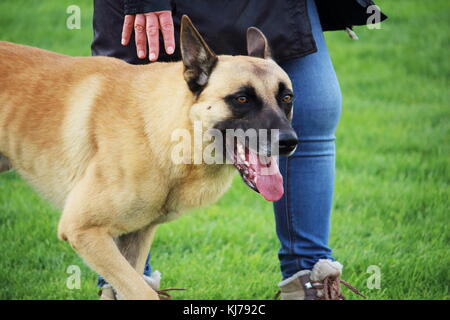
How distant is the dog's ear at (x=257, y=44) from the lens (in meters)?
3.35

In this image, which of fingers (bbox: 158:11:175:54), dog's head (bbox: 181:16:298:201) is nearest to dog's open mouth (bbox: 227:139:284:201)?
dog's head (bbox: 181:16:298:201)

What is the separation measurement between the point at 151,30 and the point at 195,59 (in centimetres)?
33

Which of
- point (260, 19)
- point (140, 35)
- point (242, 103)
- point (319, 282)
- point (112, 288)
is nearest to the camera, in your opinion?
point (242, 103)

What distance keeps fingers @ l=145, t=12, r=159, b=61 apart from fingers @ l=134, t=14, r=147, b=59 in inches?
1.5

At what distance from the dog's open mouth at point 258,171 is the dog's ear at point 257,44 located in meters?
0.52

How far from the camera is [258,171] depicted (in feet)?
10.2

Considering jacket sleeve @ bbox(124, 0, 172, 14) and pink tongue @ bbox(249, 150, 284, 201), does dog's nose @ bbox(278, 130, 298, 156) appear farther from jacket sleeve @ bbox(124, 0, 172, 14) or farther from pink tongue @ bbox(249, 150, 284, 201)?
jacket sleeve @ bbox(124, 0, 172, 14)

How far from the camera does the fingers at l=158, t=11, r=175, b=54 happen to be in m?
3.26

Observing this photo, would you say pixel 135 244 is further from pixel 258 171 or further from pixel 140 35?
pixel 140 35

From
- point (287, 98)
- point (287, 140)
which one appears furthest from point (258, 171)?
point (287, 98)

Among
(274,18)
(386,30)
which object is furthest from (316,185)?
(386,30)

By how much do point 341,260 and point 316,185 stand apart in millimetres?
1003

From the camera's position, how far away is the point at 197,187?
3.24 meters

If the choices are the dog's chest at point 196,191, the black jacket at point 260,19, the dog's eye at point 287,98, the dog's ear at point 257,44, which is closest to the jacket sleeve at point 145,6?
the black jacket at point 260,19
